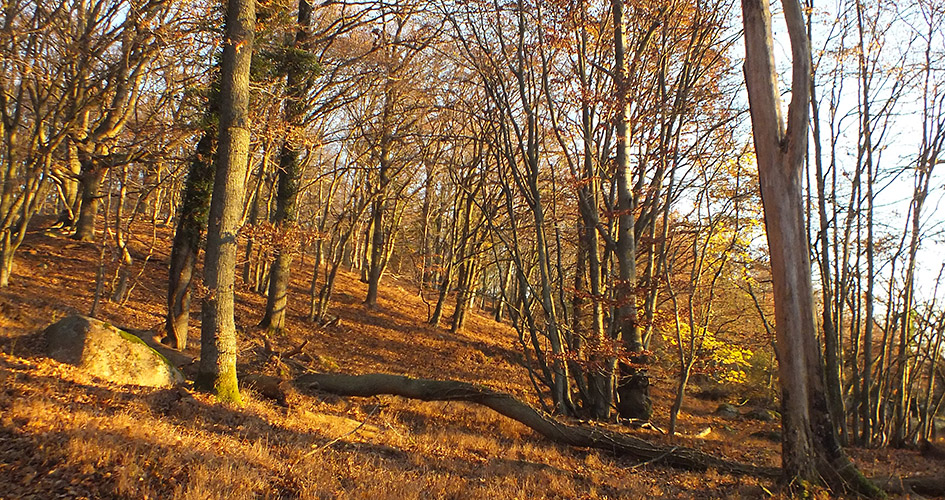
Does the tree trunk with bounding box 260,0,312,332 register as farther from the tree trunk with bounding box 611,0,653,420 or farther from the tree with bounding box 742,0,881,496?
the tree with bounding box 742,0,881,496

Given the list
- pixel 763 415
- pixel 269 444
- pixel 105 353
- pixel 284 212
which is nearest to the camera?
pixel 269 444

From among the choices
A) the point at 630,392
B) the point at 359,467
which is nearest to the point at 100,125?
the point at 359,467

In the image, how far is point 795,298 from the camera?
20.0 feet

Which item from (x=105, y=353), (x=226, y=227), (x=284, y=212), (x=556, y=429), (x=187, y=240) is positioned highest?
(x=284, y=212)

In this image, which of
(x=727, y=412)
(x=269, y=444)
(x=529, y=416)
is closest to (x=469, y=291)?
(x=529, y=416)

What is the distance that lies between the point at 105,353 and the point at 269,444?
356cm

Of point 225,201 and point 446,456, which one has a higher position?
point 225,201

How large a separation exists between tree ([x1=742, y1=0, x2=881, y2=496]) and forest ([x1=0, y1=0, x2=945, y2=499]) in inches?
1.1

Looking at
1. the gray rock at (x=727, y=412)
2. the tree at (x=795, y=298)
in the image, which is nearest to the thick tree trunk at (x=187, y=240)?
→ the tree at (x=795, y=298)

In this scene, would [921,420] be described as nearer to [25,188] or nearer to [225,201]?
[225,201]

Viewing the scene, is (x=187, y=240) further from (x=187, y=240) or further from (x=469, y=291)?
(x=469, y=291)

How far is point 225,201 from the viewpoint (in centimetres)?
777

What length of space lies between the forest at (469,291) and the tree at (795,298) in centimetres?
3

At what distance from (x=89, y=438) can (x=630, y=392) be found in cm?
975
